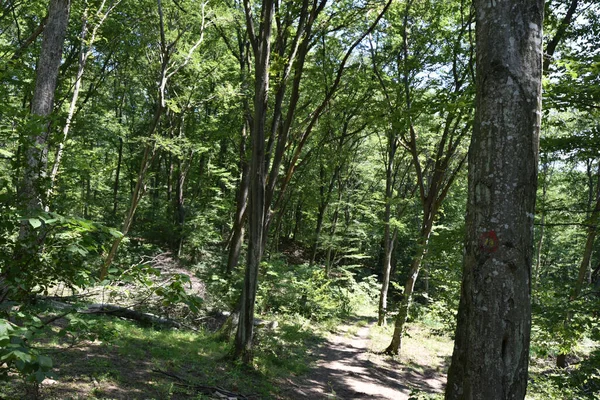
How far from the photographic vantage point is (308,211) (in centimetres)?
2350

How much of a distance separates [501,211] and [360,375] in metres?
7.56

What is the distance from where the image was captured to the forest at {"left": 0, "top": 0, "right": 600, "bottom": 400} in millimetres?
1960

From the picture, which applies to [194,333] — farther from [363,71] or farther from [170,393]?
[363,71]

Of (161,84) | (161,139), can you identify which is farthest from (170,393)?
(161,84)

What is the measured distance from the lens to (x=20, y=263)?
2281 millimetres

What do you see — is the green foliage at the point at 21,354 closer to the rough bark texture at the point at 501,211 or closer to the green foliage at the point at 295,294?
the rough bark texture at the point at 501,211

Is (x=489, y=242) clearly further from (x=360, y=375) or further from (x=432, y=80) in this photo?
(x=432, y=80)

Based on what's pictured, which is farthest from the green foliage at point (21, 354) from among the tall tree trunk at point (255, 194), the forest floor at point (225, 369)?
the tall tree trunk at point (255, 194)

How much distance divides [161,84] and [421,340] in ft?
39.2

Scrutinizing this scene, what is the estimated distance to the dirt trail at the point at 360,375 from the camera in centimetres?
709

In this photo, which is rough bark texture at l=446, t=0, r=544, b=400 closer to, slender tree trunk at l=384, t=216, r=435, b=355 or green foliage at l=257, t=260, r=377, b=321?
slender tree trunk at l=384, t=216, r=435, b=355

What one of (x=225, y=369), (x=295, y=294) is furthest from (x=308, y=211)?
(x=225, y=369)

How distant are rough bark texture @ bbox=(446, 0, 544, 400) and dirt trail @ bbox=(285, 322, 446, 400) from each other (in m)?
4.84

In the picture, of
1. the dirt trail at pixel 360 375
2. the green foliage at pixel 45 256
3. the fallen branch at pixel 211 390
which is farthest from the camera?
the dirt trail at pixel 360 375
